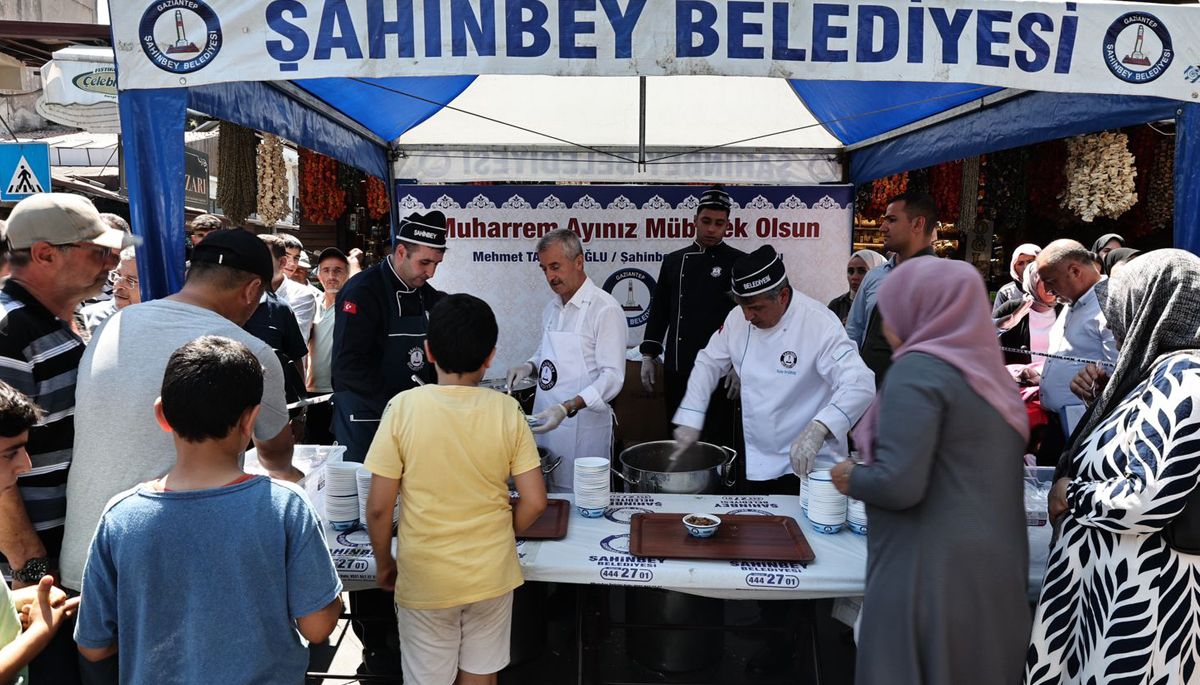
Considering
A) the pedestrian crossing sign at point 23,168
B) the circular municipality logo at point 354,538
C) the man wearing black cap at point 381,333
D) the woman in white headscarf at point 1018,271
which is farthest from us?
the pedestrian crossing sign at point 23,168

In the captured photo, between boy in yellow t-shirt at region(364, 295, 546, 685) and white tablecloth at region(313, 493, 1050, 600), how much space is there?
189mm

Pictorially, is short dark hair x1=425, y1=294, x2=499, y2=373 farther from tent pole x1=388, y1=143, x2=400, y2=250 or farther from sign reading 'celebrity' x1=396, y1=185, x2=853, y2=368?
tent pole x1=388, y1=143, x2=400, y2=250

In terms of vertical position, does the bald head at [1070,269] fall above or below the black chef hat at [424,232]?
below

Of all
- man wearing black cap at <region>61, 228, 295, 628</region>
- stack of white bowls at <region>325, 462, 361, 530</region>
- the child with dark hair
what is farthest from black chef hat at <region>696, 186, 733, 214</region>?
the child with dark hair

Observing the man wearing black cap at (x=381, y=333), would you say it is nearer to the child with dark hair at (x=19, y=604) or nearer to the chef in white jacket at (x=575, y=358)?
the chef in white jacket at (x=575, y=358)

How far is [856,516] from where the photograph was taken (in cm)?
243

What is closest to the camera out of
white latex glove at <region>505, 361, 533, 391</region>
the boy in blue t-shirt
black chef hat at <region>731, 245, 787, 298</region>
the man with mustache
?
the boy in blue t-shirt

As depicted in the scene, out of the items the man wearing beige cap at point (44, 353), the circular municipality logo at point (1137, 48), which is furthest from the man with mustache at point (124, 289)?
the circular municipality logo at point (1137, 48)

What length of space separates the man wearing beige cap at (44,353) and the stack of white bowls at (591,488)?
1481mm

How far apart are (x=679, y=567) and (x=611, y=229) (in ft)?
13.2

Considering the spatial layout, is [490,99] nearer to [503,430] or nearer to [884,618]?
[503,430]

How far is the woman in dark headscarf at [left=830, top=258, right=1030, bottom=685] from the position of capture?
5.31 feet

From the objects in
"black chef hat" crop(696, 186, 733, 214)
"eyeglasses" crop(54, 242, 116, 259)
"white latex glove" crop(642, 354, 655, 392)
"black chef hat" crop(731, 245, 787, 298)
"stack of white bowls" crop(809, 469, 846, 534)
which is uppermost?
"black chef hat" crop(696, 186, 733, 214)

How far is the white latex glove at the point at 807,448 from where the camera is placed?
2.60m
